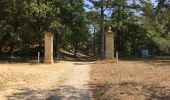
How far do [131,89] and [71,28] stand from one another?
35981 millimetres

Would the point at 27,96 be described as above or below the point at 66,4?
below

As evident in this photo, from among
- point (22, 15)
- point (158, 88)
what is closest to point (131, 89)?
point (158, 88)

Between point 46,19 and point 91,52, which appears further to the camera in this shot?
point 91,52

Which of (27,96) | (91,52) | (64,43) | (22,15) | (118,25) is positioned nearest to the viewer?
(27,96)

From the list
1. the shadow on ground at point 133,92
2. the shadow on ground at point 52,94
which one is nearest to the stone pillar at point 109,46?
the shadow on ground at point 133,92

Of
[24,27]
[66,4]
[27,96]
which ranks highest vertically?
[66,4]

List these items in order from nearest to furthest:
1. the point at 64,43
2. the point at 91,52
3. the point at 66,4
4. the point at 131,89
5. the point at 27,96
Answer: the point at 27,96 → the point at 131,89 → the point at 66,4 → the point at 64,43 → the point at 91,52

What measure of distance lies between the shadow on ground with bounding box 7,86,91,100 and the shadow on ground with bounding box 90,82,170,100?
53cm

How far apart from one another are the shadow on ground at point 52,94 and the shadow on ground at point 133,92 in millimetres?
533

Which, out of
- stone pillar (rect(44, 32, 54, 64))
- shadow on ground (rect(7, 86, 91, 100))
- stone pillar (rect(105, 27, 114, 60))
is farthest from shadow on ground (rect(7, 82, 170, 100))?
stone pillar (rect(105, 27, 114, 60))

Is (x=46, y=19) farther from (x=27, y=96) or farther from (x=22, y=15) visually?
(x=27, y=96)

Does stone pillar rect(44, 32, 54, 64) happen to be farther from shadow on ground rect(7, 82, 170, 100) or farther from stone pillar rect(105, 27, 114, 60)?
shadow on ground rect(7, 82, 170, 100)

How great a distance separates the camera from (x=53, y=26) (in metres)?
45.1

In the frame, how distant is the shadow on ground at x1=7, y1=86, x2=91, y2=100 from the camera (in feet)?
46.8
